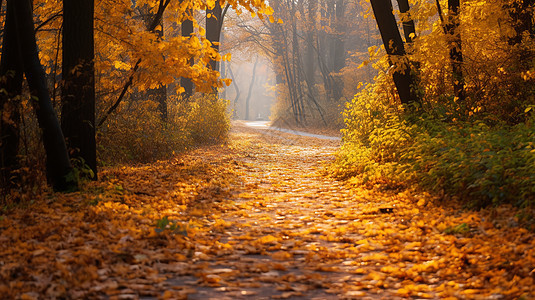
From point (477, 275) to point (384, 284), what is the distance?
821 millimetres

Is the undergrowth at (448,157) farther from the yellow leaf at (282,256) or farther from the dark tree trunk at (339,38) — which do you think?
the dark tree trunk at (339,38)

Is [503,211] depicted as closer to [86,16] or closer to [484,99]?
[484,99]

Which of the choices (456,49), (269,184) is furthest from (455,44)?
(269,184)

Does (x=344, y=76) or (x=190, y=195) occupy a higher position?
(x=344, y=76)

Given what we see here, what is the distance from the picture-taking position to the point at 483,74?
976 centimetres

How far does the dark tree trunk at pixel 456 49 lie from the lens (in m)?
9.48

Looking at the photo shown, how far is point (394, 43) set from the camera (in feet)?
33.9

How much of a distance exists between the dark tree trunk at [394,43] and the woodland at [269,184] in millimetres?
47

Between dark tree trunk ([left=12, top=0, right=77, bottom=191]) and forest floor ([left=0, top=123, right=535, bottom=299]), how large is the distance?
0.38 m

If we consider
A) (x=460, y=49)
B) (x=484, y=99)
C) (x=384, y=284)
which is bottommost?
(x=384, y=284)

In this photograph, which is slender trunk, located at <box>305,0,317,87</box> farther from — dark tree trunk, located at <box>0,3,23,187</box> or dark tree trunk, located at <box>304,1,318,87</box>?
dark tree trunk, located at <box>0,3,23,187</box>

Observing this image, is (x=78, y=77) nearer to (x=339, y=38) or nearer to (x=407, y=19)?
(x=407, y=19)

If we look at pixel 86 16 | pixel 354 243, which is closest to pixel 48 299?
pixel 354 243

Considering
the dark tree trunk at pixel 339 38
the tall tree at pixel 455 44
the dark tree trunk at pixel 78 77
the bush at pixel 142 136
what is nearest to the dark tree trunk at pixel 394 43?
the tall tree at pixel 455 44
